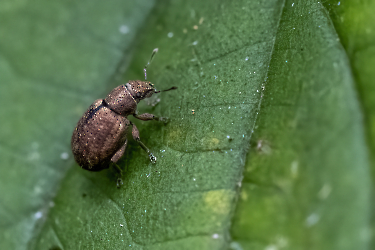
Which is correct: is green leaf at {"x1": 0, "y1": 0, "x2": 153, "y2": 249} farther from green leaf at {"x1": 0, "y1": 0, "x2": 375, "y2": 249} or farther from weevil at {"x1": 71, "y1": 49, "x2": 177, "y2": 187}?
weevil at {"x1": 71, "y1": 49, "x2": 177, "y2": 187}

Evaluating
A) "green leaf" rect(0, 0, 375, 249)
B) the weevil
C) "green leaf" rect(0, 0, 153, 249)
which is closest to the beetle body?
the weevil

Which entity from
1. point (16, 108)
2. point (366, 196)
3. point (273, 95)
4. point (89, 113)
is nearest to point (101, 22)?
point (89, 113)

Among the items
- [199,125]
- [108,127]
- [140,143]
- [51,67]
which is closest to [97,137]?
[108,127]

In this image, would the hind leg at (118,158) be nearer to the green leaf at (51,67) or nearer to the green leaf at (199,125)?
the green leaf at (199,125)

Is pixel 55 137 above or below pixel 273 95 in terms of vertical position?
below

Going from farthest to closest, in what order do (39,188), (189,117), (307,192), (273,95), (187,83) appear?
(39,188) < (187,83) < (189,117) < (273,95) < (307,192)

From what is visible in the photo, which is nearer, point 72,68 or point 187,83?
point 187,83

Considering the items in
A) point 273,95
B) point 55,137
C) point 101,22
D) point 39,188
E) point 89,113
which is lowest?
point 39,188

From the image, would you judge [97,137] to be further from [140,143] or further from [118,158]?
[140,143]

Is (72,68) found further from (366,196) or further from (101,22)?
(366,196)
